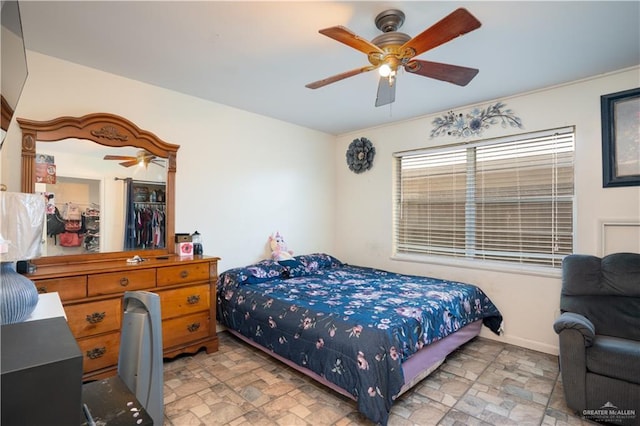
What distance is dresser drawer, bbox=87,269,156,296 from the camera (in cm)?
224

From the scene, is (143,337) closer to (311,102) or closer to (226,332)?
(226,332)

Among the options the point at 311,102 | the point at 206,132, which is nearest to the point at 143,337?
the point at 206,132

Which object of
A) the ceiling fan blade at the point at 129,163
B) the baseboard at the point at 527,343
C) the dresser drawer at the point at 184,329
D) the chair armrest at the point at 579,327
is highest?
the ceiling fan blade at the point at 129,163

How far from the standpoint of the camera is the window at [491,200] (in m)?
2.98

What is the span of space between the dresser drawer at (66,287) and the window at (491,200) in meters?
3.26

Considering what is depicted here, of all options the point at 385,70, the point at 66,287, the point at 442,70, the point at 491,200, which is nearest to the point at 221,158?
the point at 66,287

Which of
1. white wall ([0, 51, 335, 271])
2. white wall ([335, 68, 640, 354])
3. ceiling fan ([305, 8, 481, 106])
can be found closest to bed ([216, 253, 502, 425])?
white wall ([335, 68, 640, 354])

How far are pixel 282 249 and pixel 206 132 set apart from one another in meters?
1.59

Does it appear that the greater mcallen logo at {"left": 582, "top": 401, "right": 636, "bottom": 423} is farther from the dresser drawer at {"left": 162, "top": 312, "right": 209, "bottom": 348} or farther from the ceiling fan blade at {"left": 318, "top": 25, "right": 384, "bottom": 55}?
the dresser drawer at {"left": 162, "top": 312, "right": 209, "bottom": 348}

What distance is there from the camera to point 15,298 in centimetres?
93

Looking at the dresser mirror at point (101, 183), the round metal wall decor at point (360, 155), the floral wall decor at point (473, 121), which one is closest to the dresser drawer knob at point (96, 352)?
the dresser mirror at point (101, 183)

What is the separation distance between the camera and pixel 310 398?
222 cm

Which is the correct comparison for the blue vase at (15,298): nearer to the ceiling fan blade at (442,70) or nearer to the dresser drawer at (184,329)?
the dresser drawer at (184,329)

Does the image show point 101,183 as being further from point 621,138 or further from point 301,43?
point 621,138
